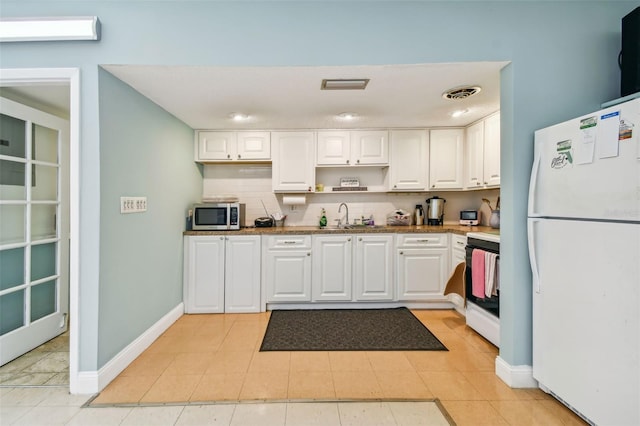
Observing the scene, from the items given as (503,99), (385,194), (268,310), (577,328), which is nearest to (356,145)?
(385,194)

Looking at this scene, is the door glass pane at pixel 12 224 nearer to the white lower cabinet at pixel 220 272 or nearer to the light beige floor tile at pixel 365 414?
the white lower cabinet at pixel 220 272

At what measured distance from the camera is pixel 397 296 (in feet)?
11.3

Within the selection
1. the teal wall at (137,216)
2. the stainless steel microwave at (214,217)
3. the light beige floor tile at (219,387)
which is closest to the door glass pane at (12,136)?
the teal wall at (137,216)

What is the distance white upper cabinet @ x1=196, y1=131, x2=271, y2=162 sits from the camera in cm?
365

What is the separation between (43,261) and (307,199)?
267 cm

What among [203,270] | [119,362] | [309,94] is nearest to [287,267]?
[203,270]

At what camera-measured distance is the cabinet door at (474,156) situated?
3.32 m

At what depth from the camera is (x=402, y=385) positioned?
2.02 m

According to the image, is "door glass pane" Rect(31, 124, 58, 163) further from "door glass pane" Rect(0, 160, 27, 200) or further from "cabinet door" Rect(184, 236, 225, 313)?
"cabinet door" Rect(184, 236, 225, 313)

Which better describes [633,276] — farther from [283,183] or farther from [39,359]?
[39,359]

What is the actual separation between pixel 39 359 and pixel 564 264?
3674mm

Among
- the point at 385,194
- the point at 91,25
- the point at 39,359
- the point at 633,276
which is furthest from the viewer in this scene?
the point at 385,194

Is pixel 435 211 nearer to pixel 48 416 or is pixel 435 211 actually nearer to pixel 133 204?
pixel 133 204

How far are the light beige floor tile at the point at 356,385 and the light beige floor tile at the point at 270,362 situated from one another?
1.28 ft
